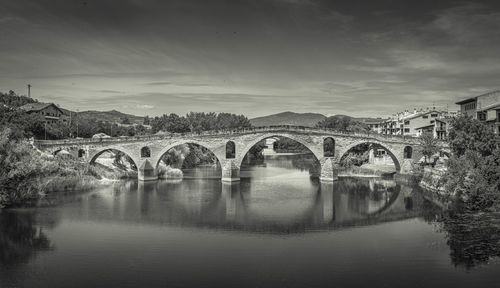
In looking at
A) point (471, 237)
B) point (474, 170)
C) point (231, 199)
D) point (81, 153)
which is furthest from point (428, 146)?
point (81, 153)

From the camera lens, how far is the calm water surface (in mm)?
19547

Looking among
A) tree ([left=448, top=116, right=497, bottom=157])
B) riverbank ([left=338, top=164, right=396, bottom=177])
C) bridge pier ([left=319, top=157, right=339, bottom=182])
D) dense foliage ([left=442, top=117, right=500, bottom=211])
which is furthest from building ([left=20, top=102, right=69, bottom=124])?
dense foliage ([left=442, top=117, right=500, bottom=211])

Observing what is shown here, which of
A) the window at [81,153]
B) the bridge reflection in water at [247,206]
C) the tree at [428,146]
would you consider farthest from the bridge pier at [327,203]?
the window at [81,153]

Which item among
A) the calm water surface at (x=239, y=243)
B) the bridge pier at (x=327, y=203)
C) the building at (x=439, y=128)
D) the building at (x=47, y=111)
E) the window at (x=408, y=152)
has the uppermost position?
the building at (x=47, y=111)

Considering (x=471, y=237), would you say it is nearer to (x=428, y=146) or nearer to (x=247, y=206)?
(x=247, y=206)

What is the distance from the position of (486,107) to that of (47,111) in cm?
7008

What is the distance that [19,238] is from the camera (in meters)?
26.3

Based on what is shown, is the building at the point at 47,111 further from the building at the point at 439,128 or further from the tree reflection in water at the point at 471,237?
the tree reflection in water at the point at 471,237

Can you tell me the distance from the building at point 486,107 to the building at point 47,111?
216ft

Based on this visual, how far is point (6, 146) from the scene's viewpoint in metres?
32.4

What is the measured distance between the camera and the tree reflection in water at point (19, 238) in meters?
22.9

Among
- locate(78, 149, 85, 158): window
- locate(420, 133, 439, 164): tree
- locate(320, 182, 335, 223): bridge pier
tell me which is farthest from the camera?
locate(78, 149, 85, 158): window

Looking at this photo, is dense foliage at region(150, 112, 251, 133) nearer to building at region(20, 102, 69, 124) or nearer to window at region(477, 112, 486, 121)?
building at region(20, 102, 69, 124)

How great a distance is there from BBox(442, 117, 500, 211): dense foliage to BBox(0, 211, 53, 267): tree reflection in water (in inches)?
1151
